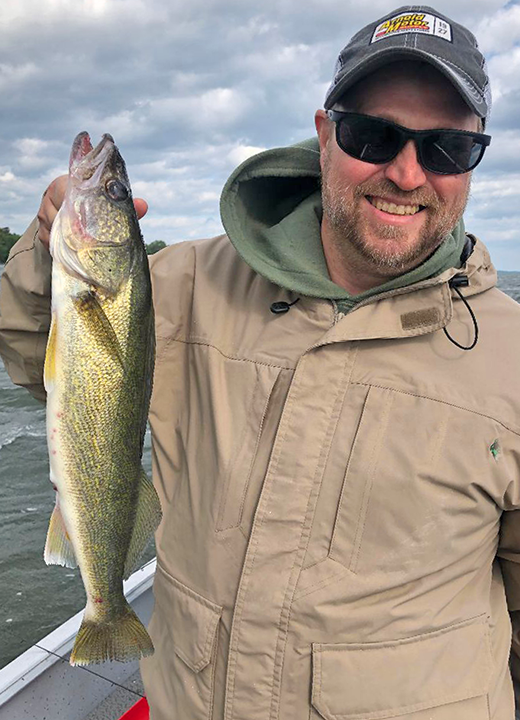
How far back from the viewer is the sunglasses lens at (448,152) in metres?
2.09

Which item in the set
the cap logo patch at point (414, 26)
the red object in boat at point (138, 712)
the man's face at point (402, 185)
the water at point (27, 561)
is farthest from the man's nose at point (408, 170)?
the water at point (27, 561)

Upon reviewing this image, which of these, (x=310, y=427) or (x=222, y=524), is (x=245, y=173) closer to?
(x=310, y=427)

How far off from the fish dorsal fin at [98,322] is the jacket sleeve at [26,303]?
0.14 m

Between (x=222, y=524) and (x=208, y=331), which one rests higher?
(x=208, y=331)

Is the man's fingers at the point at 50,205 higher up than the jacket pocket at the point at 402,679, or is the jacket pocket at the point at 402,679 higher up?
the man's fingers at the point at 50,205

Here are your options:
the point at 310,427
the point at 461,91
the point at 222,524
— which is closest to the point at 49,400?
the point at 222,524

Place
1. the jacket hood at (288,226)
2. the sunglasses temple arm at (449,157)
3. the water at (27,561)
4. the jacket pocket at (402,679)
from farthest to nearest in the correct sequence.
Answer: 1. the water at (27,561)
2. the jacket hood at (288,226)
3. the sunglasses temple arm at (449,157)
4. the jacket pocket at (402,679)

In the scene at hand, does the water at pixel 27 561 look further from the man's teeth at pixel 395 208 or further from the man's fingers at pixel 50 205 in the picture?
the man's teeth at pixel 395 208

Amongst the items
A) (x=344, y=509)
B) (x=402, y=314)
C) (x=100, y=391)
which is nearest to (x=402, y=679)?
(x=344, y=509)

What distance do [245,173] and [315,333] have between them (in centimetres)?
80

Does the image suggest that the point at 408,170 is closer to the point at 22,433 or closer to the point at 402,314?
the point at 402,314

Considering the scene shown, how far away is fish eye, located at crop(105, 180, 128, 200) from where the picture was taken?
7.39 ft

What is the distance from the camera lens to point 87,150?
2199mm

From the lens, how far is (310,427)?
6.73ft
